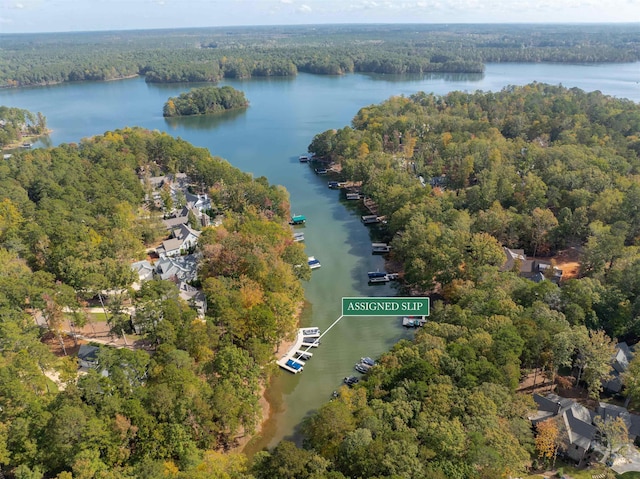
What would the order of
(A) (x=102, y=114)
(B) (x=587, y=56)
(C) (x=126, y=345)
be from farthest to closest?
1. (B) (x=587, y=56)
2. (A) (x=102, y=114)
3. (C) (x=126, y=345)

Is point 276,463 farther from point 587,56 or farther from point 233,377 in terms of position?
point 587,56

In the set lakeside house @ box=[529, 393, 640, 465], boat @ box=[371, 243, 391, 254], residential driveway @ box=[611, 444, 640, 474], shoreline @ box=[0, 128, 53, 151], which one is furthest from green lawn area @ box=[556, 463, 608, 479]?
shoreline @ box=[0, 128, 53, 151]

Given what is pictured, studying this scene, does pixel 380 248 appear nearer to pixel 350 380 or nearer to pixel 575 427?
pixel 350 380

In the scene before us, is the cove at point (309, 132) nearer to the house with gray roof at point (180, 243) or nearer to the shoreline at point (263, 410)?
the shoreline at point (263, 410)

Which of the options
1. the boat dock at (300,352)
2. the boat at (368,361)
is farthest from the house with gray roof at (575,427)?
the boat dock at (300,352)

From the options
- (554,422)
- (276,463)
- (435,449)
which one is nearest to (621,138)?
(554,422)

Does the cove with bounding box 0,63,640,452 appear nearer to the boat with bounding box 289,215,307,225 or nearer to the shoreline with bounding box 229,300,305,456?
the shoreline with bounding box 229,300,305,456
